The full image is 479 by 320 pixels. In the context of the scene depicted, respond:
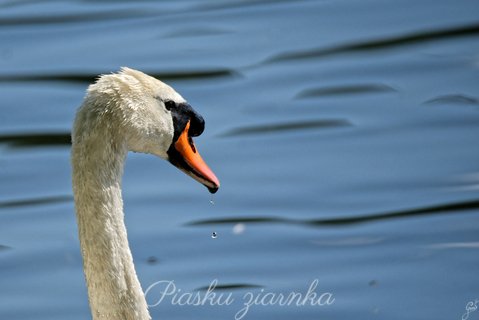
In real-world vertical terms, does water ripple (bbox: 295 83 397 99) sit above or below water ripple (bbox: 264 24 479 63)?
below

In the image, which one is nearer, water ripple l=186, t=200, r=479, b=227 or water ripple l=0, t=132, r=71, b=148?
water ripple l=186, t=200, r=479, b=227

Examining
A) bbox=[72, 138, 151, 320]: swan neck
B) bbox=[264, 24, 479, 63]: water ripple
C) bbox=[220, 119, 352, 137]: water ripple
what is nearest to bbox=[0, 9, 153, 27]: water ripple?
A: bbox=[264, 24, 479, 63]: water ripple

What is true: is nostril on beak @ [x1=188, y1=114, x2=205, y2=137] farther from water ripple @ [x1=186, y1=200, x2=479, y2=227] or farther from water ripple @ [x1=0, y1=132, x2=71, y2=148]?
water ripple @ [x1=0, y1=132, x2=71, y2=148]

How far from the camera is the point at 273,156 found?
10695 mm

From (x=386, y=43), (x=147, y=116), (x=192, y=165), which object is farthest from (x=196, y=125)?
(x=386, y=43)

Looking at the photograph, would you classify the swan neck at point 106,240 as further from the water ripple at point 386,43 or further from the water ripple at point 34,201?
the water ripple at point 386,43

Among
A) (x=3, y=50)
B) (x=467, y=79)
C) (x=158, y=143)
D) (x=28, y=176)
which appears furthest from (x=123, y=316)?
(x=3, y=50)

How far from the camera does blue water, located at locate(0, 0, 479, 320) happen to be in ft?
29.5

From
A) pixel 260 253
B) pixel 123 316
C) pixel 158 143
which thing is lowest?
pixel 260 253

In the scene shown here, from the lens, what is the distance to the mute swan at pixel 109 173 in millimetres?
6734

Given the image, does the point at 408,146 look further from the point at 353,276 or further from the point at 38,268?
the point at 38,268

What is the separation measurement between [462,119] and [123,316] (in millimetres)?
4717

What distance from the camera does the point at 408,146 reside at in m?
10.7

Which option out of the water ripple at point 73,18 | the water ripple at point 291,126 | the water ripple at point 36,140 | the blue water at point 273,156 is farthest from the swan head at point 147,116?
the water ripple at point 73,18
